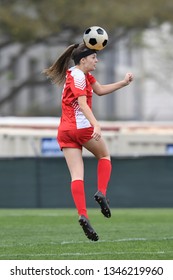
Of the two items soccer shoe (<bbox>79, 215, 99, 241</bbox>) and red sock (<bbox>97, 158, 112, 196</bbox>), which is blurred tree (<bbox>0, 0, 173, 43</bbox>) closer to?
red sock (<bbox>97, 158, 112, 196</bbox>)

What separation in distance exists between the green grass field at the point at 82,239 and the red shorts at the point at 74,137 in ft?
3.31

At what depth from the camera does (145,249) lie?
1052cm

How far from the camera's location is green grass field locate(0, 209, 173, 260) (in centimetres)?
1002

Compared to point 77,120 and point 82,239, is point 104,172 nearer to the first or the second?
point 77,120

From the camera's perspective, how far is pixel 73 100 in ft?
36.0

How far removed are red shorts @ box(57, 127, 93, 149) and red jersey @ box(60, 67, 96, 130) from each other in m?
0.04

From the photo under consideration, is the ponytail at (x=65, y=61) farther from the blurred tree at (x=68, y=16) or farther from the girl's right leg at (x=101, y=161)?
the blurred tree at (x=68, y=16)

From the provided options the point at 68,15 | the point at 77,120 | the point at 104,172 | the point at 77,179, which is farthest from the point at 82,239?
the point at 68,15

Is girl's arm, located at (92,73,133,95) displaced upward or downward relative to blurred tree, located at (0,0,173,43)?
downward

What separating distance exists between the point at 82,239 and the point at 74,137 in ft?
4.52

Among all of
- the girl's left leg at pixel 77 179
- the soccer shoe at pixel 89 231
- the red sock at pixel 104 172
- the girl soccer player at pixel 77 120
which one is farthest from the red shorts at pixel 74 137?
the soccer shoe at pixel 89 231

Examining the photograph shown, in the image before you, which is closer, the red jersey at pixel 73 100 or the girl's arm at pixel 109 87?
the red jersey at pixel 73 100

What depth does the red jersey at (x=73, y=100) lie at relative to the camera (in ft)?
35.7

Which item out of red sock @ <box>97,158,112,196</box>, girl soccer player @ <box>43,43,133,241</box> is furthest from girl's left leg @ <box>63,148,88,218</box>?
red sock @ <box>97,158,112,196</box>
